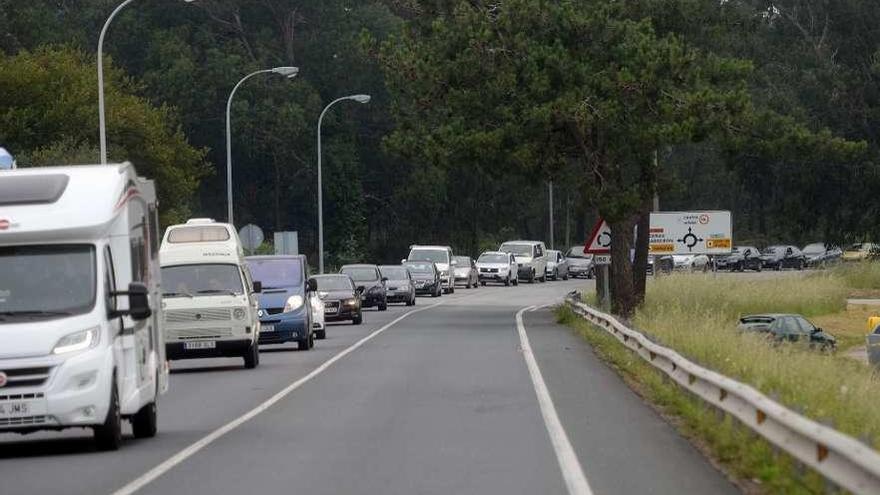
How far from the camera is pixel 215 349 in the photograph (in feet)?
98.6

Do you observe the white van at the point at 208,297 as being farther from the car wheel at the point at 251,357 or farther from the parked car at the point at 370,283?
the parked car at the point at 370,283

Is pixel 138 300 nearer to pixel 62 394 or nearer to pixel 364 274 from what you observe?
pixel 62 394

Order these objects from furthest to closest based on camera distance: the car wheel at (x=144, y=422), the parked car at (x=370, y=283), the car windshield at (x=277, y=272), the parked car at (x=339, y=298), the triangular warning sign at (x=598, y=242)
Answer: the parked car at (x=370, y=283), the parked car at (x=339, y=298), the triangular warning sign at (x=598, y=242), the car windshield at (x=277, y=272), the car wheel at (x=144, y=422)

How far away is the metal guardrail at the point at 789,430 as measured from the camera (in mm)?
9711

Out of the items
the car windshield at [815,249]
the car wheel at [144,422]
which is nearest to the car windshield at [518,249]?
the car windshield at [815,249]

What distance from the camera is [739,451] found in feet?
48.8

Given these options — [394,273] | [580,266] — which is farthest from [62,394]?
[580,266]

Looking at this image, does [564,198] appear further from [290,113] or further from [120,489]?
[120,489]

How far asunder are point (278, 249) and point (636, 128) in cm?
2171

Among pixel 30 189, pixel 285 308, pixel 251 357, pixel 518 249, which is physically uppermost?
pixel 30 189

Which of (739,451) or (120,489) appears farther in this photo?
(739,451)

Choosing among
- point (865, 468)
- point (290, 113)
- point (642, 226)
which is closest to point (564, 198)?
point (290, 113)

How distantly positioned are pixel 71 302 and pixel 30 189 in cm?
111

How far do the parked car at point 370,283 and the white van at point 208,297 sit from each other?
28395 millimetres
